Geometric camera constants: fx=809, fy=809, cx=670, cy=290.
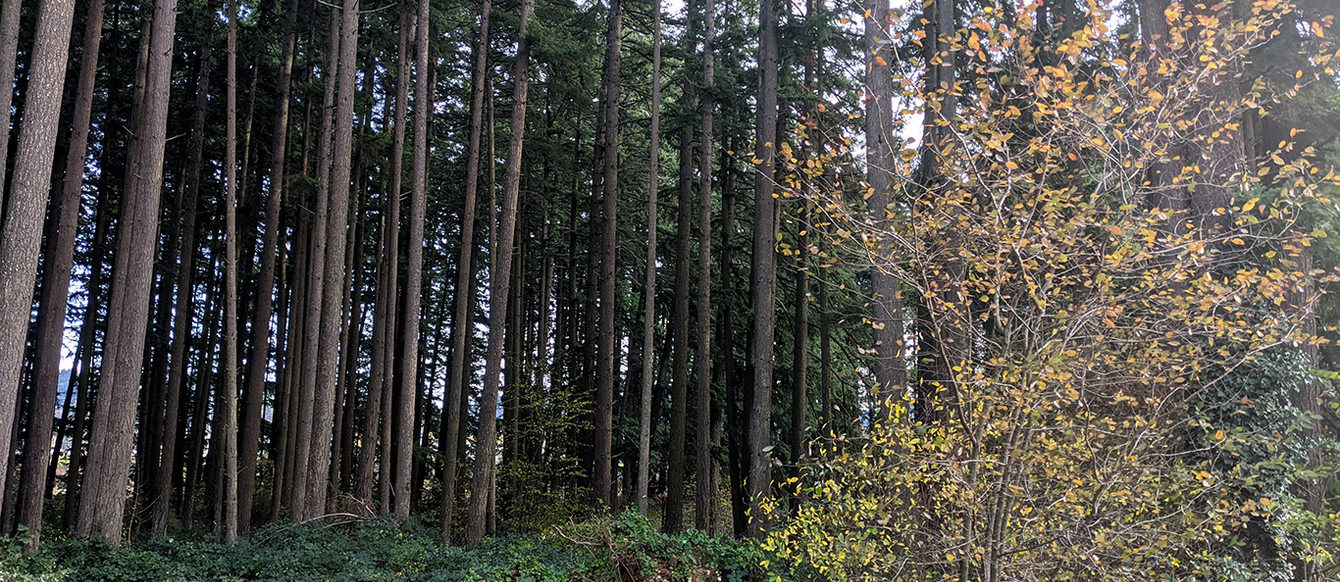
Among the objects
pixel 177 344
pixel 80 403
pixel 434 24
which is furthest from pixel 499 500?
pixel 434 24

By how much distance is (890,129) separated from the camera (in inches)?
436

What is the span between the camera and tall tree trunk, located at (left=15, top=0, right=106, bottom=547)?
432 inches

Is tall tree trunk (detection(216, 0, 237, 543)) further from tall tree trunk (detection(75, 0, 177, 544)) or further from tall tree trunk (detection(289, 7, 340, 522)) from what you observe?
tall tree trunk (detection(75, 0, 177, 544))

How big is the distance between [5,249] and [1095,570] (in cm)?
1037

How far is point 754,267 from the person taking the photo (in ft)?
48.1

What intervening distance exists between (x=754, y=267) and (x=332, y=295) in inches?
285

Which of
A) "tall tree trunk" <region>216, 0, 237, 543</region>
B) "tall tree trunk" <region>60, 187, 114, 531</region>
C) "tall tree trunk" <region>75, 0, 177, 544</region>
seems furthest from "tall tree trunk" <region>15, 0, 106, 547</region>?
"tall tree trunk" <region>60, 187, 114, 531</region>

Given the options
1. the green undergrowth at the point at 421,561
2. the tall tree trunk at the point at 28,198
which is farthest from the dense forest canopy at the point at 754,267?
the green undergrowth at the point at 421,561

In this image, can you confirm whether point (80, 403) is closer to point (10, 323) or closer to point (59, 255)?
point (59, 255)

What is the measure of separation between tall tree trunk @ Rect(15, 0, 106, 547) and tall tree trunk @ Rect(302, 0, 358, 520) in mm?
3311

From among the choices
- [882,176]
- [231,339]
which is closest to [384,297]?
[231,339]

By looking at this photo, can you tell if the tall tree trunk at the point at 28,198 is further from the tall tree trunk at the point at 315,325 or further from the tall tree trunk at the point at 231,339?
the tall tree trunk at the point at 315,325

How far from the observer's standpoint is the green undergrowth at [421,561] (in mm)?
8484

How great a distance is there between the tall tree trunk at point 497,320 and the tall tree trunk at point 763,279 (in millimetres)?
4242
